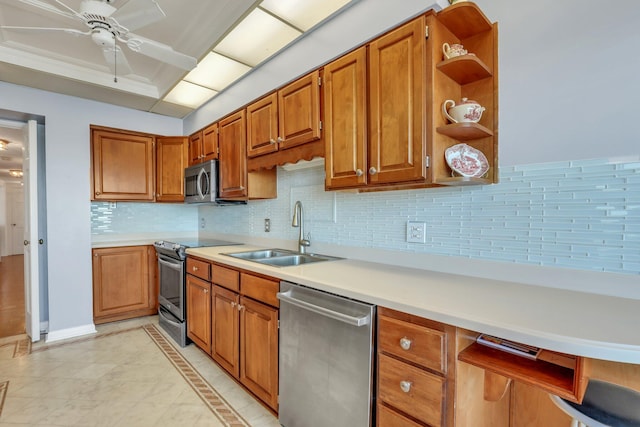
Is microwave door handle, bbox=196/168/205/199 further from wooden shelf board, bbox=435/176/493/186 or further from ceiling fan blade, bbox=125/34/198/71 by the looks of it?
wooden shelf board, bbox=435/176/493/186

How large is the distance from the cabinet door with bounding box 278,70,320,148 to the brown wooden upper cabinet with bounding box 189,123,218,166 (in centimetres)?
111

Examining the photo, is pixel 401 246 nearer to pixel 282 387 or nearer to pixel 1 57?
pixel 282 387

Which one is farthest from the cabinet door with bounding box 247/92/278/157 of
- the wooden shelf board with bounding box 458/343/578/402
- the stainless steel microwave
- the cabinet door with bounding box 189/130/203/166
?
the wooden shelf board with bounding box 458/343/578/402

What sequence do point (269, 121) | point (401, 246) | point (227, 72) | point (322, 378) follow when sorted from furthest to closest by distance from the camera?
point (227, 72) < point (269, 121) < point (401, 246) < point (322, 378)

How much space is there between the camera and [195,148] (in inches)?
132

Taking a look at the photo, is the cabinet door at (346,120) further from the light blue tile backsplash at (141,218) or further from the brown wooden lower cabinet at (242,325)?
the light blue tile backsplash at (141,218)

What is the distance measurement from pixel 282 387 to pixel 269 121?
5.71 ft

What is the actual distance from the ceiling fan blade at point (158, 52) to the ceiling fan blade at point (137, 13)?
13cm

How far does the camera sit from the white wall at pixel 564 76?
1095 mm

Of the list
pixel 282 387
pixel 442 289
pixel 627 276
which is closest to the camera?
pixel 627 276

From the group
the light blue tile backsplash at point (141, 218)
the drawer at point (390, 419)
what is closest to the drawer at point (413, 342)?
the drawer at point (390, 419)

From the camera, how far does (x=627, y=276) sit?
3.52ft

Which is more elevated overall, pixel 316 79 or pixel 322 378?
pixel 316 79

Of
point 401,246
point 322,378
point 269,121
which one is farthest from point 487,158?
point 269,121
